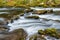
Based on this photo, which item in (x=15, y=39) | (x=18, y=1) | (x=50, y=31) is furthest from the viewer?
(x=18, y=1)

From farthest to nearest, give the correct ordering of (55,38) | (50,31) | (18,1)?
(18,1) → (50,31) → (55,38)

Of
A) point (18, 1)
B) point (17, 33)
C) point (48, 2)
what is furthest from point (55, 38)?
point (18, 1)

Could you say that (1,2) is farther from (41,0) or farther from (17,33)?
(17,33)

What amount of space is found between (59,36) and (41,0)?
39495 millimetres

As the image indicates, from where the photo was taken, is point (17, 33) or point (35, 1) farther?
point (35, 1)

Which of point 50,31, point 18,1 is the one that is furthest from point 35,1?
point 50,31

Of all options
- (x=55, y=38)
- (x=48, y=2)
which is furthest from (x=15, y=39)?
(x=48, y=2)

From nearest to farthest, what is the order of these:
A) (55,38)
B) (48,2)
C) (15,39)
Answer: (15,39), (55,38), (48,2)

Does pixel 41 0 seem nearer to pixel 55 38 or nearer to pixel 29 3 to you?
pixel 29 3

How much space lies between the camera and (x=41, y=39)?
12945 millimetres

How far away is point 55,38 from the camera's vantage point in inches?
551

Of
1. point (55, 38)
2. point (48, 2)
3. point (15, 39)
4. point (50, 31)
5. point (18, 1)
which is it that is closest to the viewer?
point (15, 39)

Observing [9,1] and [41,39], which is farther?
[9,1]

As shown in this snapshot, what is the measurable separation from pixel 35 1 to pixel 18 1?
17.7 feet
